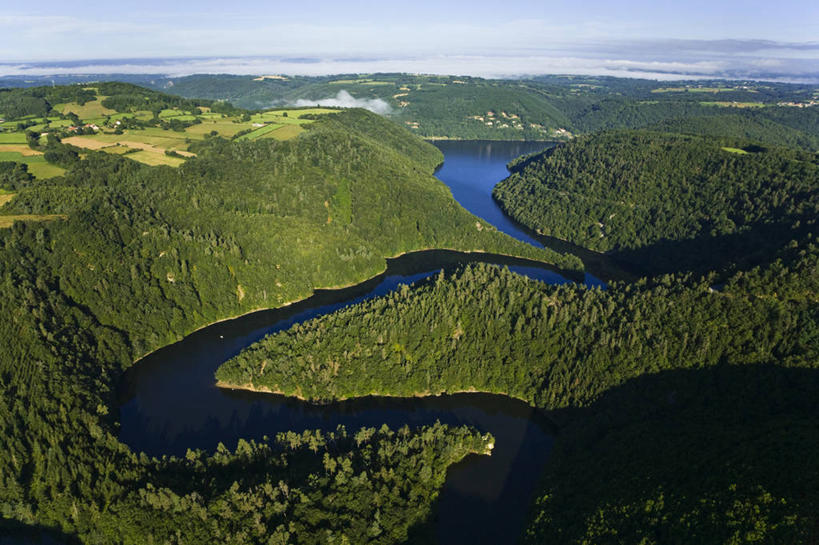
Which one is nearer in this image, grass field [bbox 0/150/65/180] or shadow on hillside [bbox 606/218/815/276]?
shadow on hillside [bbox 606/218/815/276]

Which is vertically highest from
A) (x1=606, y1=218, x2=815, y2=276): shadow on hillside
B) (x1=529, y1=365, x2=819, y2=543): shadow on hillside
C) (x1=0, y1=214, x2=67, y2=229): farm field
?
(x1=0, y1=214, x2=67, y2=229): farm field

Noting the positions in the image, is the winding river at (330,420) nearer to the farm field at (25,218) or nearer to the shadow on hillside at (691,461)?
the shadow on hillside at (691,461)

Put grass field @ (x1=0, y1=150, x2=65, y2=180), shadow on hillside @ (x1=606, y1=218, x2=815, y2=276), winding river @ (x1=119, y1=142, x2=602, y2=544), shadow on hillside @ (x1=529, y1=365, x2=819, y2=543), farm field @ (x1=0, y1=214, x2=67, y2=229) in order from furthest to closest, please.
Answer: grass field @ (x1=0, y1=150, x2=65, y2=180), shadow on hillside @ (x1=606, y1=218, x2=815, y2=276), farm field @ (x1=0, y1=214, x2=67, y2=229), winding river @ (x1=119, y1=142, x2=602, y2=544), shadow on hillside @ (x1=529, y1=365, x2=819, y2=543)

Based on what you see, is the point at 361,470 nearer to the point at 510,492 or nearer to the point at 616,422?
the point at 510,492

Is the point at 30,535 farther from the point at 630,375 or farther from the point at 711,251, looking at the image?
the point at 711,251

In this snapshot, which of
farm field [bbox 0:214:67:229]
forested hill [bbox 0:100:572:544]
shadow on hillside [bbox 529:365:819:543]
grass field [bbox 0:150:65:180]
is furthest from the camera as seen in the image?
grass field [bbox 0:150:65:180]

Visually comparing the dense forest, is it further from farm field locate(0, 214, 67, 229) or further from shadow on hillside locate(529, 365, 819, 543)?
farm field locate(0, 214, 67, 229)

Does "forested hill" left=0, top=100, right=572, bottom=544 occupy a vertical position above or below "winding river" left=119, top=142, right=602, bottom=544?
above

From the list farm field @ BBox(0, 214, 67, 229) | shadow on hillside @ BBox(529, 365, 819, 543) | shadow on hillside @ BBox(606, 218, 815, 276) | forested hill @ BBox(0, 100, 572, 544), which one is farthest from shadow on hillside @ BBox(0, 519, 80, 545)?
shadow on hillside @ BBox(606, 218, 815, 276)

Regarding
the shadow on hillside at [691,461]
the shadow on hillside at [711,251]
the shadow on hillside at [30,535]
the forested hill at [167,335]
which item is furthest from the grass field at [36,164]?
the shadow on hillside at [711,251]
